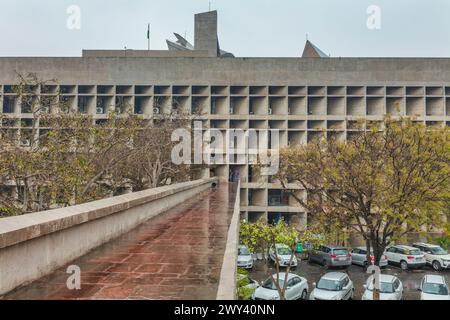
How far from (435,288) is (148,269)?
16.2 metres

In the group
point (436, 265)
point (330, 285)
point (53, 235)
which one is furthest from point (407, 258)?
point (53, 235)

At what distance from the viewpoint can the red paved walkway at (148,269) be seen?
400cm

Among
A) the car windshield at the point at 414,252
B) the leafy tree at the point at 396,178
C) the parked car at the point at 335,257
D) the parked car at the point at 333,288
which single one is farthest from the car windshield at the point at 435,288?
the car windshield at the point at 414,252

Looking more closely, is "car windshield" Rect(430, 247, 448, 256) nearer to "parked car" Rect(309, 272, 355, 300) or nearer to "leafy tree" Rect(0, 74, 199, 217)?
"parked car" Rect(309, 272, 355, 300)

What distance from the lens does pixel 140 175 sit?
22.4 m

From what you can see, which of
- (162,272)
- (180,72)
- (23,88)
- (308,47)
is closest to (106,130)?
(23,88)

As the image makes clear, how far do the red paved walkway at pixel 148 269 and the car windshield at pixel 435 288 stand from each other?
1332 cm

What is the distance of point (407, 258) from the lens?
2475 centimetres

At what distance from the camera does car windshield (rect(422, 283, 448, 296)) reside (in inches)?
650

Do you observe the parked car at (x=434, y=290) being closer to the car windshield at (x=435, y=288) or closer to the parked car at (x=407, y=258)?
the car windshield at (x=435, y=288)

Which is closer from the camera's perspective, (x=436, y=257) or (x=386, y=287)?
(x=386, y=287)

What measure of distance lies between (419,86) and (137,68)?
1111 inches

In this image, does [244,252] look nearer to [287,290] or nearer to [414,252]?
[287,290]

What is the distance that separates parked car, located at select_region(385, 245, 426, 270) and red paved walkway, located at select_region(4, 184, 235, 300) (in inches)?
842
